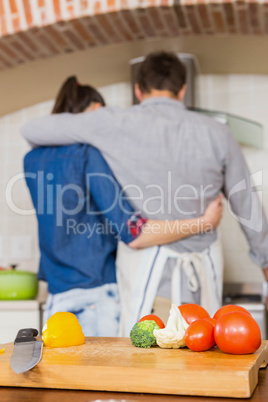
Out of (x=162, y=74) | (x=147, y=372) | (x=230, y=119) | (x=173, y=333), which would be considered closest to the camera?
(x=147, y=372)

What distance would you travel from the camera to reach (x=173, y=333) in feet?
2.49

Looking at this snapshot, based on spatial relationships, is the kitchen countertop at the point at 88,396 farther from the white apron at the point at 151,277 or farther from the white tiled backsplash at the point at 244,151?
the white tiled backsplash at the point at 244,151

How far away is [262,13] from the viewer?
1880 millimetres

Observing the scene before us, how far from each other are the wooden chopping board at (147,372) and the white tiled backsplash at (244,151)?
179 centimetres

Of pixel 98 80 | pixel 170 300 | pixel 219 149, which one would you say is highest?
pixel 98 80

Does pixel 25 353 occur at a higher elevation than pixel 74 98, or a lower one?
lower

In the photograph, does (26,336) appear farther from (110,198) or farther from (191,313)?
(110,198)

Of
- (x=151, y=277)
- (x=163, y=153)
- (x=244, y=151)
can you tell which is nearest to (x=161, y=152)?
(x=163, y=153)

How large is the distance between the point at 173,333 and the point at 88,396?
16cm

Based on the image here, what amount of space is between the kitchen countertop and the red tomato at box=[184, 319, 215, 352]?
86mm

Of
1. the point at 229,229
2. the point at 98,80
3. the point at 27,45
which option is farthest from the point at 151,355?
the point at 98,80

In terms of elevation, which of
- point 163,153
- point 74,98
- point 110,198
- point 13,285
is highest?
point 74,98

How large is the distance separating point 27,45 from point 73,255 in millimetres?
1059

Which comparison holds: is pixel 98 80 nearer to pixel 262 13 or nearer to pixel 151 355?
pixel 262 13
